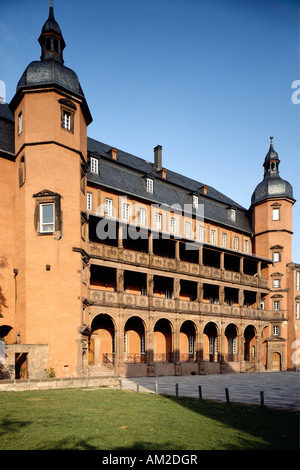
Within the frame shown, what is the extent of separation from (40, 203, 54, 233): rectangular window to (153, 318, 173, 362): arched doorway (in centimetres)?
1588

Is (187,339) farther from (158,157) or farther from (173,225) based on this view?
(158,157)

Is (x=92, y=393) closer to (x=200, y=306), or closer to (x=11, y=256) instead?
(x=11, y=256)

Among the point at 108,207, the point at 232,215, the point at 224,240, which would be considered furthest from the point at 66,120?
the point at 232,215

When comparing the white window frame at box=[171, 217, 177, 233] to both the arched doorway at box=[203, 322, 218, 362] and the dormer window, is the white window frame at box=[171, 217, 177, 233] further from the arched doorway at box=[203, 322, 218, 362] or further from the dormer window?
the dormer window

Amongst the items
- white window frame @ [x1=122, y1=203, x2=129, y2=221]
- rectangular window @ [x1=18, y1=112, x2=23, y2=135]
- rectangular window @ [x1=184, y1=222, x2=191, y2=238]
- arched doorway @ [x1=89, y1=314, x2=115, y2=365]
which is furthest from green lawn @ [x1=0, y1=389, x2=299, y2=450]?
rectangular window @ [x1=184, y1=222, x2=191, y2=238]

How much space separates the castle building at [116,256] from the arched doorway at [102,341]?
0.31ft

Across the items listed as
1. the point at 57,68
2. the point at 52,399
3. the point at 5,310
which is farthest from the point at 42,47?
the point at 52,399

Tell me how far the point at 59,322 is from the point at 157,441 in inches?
634

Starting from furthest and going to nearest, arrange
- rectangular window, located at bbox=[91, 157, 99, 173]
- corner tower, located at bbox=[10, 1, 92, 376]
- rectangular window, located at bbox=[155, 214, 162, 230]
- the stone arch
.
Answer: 1. the stone arch
2. rectangular window, located at bbox=[155, 214, 162, 230]
3. rectangular window, located at bbox=[91, 157, 99, 173]
4. corner tower, located at bbox=[10, 1, 92, 376]

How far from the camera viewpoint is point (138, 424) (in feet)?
39.5

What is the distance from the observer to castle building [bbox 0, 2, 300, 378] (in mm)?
25984

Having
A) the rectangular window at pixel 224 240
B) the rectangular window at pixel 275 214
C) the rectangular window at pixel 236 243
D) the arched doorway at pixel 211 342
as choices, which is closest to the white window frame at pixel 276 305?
the rectangular window at pixel 236 243

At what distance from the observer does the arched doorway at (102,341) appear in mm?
32812

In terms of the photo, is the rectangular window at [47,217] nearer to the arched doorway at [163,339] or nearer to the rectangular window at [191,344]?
the arched doorway at [163,339]
